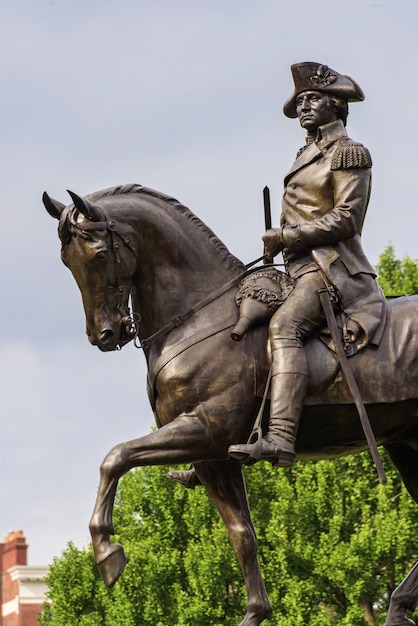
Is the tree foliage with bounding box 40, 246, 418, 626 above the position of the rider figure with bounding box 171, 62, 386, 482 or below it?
above

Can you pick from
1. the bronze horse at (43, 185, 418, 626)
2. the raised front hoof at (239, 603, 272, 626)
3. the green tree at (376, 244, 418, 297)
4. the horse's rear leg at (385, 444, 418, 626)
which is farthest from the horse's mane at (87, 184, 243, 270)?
the green tree at (376, 244, 418, 297)

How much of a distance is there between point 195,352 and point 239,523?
1464 mm

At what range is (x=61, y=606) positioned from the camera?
34.9 meters

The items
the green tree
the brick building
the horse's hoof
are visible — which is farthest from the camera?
the brick building

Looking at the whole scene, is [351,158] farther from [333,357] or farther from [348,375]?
[348,375]

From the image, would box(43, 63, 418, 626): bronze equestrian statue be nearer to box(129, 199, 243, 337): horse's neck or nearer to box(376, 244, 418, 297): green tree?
box(129, 199, 243, 337): horse's neck

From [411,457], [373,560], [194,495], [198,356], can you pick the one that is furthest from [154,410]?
[194,495]

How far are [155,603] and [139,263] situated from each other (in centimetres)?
2224

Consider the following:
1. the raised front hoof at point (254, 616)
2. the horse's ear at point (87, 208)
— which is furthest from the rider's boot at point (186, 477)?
the horse's ear at point (87, 208)

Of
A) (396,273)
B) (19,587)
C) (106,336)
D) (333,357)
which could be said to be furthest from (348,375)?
(19,587)

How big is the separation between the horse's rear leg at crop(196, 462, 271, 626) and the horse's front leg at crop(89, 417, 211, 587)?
70 centimetres

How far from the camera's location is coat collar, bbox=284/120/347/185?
11.0 meters

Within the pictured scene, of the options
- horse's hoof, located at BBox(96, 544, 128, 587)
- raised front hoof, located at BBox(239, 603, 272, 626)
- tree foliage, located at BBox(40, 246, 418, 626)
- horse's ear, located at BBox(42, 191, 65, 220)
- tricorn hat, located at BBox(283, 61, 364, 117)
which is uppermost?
tree foliage, located at BBox(40, 246, 418, 626)

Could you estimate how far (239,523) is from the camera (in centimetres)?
1073
